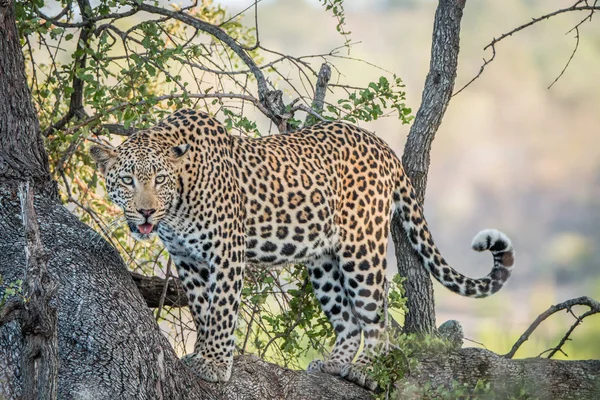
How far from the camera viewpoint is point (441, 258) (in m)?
7.85

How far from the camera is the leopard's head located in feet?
21.7

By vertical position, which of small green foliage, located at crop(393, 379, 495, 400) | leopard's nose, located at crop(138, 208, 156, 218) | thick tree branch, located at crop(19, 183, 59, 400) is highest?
leopard's nose, located at crop(138, 208, 156, 218)

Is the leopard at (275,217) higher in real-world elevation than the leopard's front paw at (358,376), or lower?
Result: higher

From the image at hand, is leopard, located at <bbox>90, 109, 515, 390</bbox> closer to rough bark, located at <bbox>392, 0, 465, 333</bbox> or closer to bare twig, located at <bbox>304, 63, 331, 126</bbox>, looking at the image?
rough bark, located at <bbox>392, 0, 465, 333</bbox>

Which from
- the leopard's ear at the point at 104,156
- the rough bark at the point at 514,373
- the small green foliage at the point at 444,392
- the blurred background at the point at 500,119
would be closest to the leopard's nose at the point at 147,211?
the leopard's ear at the point at 104,156

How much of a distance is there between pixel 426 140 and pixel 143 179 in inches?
99.7

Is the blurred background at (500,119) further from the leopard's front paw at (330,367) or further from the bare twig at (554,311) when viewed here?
the leopard's front paw at (330,367)

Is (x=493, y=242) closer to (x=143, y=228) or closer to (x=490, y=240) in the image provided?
(x=490, y=240)

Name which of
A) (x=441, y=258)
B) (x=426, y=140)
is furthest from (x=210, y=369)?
(x=426, y=140)

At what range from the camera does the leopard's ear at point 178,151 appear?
6750 millimetres

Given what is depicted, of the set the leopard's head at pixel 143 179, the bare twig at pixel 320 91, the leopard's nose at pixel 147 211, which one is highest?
the bare twig at pixel 320 91

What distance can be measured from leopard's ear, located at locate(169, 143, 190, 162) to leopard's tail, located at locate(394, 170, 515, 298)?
1.91 m

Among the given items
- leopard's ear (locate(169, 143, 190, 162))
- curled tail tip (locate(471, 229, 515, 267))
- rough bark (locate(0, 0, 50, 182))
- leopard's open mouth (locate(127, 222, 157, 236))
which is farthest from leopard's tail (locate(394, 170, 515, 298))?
rough bark (locate(0, 0, 50, 182))

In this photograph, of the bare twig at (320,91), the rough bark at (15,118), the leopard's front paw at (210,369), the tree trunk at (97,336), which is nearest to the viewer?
the tree trunk at (97,336)
